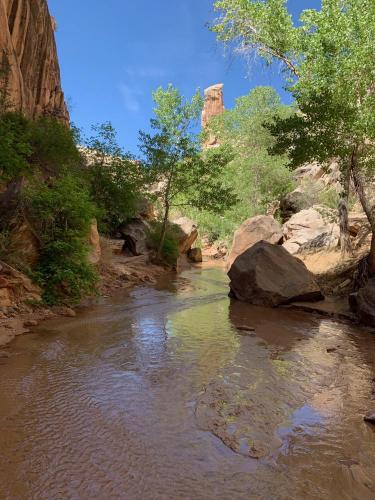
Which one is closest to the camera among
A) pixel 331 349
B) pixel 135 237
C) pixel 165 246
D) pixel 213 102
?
pixel 331 349

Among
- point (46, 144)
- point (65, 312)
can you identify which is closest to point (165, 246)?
point (46, 144)

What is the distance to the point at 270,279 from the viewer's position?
1302 cm

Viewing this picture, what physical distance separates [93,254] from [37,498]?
38.5ft

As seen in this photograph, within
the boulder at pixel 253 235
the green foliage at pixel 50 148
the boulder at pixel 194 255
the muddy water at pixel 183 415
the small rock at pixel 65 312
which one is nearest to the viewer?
the muddy water at pixel 183 415

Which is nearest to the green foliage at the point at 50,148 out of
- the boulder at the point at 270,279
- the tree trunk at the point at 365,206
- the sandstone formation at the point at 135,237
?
the sandstone formation at the point at 135,237

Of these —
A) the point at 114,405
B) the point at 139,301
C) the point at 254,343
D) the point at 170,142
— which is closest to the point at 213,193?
the point at 170,142

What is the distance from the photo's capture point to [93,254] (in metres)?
14.3

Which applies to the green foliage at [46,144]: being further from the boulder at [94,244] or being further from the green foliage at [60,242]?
the green foliage at [60,242]

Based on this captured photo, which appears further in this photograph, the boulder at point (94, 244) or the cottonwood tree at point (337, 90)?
the boulder at point (94, 244)

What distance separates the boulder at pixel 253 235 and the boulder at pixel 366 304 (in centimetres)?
1195

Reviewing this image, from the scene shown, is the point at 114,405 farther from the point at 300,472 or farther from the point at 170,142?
the point at 170,142

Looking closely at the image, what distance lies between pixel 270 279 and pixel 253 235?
32.4 ft

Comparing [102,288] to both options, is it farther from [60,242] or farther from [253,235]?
[253,235]

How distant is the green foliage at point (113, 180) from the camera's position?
22734 millimetres
